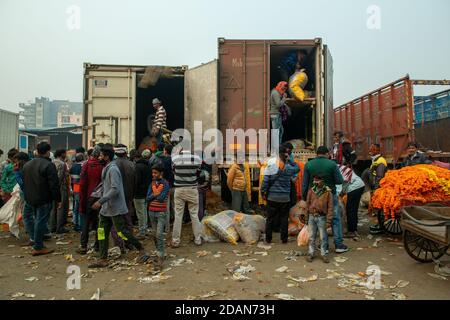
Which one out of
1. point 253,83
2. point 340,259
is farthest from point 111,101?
point 340,259

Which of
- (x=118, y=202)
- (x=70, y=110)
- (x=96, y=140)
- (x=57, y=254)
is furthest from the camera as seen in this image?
(x=70, y=110)

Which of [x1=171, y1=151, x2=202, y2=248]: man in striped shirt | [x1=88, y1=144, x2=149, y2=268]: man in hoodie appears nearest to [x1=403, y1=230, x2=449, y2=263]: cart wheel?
[x1=171, y1=151, x2=202, y2=248]: man in striped shirt

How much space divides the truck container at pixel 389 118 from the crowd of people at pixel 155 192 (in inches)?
95.9

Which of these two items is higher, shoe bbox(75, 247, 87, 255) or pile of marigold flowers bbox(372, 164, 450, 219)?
pile of marigold flowers bbox(372, 164, 450, 219)

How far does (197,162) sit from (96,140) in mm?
3578

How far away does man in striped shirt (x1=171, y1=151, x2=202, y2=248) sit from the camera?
221 inches

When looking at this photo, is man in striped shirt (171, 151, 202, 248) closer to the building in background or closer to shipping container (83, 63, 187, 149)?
shipping container (83, 63, 187, 149)

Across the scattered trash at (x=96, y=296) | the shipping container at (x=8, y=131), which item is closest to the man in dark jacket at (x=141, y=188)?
the scattered trash at (x=96, y=296)

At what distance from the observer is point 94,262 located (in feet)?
15.9

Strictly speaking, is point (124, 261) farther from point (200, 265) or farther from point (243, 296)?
point (243, 296)

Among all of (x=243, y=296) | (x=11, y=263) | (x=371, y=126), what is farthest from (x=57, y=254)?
(x=371, y=126)

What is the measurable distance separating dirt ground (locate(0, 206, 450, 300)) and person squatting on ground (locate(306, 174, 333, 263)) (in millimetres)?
212

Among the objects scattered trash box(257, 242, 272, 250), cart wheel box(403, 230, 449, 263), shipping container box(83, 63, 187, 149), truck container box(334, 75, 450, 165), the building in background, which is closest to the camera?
cart wheel box(403, 230, 449, 263)

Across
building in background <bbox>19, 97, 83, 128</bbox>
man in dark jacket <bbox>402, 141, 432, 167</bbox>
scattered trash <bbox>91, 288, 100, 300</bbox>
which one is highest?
building in background <bbox>19, 97, 83, 128</bbox>
